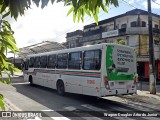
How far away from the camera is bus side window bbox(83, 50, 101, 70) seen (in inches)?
442

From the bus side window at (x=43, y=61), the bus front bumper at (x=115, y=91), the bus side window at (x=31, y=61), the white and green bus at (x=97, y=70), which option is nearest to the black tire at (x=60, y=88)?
the white and green bus at (x=97, y=70)

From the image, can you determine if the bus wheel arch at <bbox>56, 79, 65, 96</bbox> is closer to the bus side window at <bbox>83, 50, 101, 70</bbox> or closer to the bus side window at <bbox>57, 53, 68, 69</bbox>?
the bus side window at <bbox>57, 53, 68, 69</bbox>

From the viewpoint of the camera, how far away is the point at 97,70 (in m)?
11.2

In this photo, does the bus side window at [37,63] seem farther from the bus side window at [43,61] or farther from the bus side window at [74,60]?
the bus side window at [74,60]

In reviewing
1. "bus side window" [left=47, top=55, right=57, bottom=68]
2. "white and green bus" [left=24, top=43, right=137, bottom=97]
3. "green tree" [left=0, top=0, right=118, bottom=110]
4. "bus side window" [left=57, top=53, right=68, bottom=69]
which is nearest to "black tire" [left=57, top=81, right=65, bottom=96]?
"white and green bus" [left=24, top=43, right=137, bottom=97]

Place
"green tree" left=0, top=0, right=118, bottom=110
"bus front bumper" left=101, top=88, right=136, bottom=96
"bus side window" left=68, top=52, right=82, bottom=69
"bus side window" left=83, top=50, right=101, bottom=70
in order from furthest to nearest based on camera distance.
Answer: "bus side window" left=68, top=52, right=82, bottom=69, "bus side window" left=83, top=50, right=101, bottom=70, "bus front bumper" left=101, top=88, right=136, bottom=96, "green tree" left=0, top=0, right=118, bottom=110

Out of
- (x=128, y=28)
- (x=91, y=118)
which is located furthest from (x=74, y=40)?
(x=91, y=118)

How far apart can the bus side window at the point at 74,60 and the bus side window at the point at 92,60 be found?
20.6 inches

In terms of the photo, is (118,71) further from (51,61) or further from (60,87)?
(51,61)

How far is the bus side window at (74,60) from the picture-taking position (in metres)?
12.7

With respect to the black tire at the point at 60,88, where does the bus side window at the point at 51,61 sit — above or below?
above

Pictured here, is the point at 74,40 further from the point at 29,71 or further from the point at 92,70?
the point at 92,70

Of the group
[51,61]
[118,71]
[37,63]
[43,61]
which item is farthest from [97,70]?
[37,63]

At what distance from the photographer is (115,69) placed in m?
11.4
